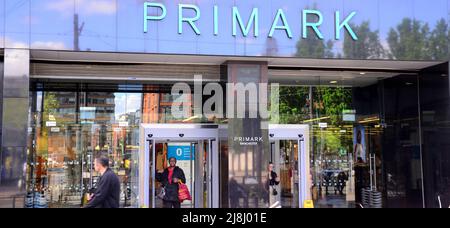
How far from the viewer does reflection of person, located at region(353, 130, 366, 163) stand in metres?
14.0

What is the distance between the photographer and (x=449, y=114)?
38.7 feet

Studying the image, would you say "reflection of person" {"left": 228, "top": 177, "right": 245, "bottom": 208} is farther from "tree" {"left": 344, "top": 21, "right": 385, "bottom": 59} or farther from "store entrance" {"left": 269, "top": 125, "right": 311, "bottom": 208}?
"tree" {"left": 344, "top": 21, "right": 385, "bottom": 59}

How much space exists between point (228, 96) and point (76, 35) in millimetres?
3582

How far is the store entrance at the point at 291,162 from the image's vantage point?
13.0 metres

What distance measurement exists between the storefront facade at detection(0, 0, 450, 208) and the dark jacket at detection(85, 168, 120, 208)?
424 centimetres

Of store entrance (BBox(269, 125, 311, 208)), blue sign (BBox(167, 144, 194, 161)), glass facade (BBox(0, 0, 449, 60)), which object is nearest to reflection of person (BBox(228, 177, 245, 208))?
store entrance (BBox(269, 125, 311, 208))

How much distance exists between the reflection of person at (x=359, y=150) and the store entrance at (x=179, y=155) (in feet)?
14.1

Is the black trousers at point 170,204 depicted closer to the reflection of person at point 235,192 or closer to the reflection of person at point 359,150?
the reflection of person at point 235,192

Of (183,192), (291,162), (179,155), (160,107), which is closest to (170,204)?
(183,192)

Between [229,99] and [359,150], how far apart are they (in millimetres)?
4811

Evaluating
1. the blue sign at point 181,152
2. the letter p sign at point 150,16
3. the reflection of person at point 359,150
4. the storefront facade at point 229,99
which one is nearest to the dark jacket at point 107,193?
the storefront facade at point 229,99

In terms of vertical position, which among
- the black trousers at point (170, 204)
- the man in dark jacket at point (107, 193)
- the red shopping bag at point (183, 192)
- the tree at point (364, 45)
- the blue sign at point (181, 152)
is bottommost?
the black trousers at point (170, 204)

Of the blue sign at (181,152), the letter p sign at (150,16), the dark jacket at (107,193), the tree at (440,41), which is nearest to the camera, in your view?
the dark jacket at (107,193)
